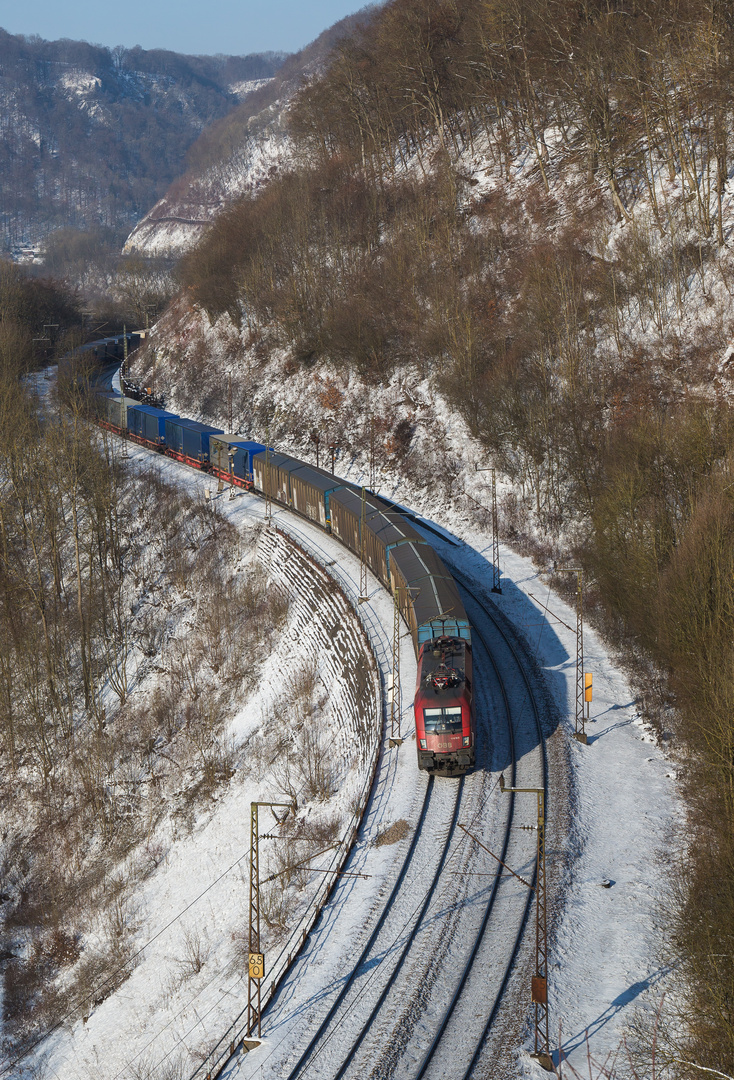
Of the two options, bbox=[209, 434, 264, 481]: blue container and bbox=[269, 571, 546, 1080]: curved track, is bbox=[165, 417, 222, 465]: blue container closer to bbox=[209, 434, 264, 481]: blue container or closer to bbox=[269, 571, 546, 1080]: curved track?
bbox=[209, 434, 264, 481]: blue container

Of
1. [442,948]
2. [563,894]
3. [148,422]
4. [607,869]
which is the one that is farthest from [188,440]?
[442,948]

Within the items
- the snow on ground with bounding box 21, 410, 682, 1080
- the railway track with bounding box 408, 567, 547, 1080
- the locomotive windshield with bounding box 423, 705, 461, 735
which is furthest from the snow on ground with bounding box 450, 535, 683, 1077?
the locomotive windshield with bounding box 423, 705, 461, 735

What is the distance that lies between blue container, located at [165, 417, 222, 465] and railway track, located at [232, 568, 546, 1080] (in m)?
38.8

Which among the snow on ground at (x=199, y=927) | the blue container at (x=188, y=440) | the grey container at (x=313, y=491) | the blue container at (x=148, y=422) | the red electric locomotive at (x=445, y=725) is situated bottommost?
the snow on ground at (x=199, y=927)

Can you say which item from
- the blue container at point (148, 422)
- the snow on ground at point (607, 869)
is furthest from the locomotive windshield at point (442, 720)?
the blue container at point (148, 422)

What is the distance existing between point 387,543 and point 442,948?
19.5 metres

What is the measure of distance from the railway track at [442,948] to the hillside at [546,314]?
3.67 m

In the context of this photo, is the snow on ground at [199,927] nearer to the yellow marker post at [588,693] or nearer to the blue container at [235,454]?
the yellow marker post at [588,693]

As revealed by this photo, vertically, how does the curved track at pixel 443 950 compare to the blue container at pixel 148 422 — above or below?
below

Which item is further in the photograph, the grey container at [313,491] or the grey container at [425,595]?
the grey container at [313,491]

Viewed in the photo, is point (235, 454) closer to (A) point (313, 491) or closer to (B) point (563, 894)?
(A) point (313, 491)

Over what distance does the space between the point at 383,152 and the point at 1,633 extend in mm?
61564

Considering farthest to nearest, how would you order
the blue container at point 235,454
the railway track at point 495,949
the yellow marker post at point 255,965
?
the blue container at point 235,454 < the yellow marker post at point 255,965 < the railway track at point 495,949

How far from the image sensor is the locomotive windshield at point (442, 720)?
74.1ft
